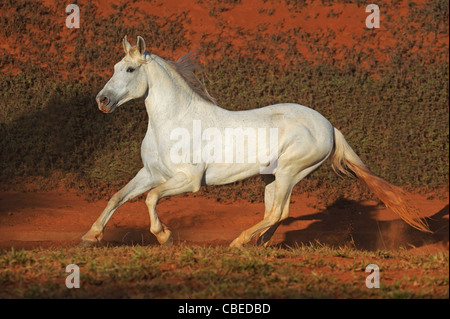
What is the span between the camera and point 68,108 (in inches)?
490

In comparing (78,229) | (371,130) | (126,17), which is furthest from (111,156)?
(371,130)

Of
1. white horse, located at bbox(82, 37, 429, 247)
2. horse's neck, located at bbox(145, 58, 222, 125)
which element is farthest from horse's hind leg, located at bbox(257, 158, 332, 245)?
horse's neck, located at bbox(145, 58, 222, 125)

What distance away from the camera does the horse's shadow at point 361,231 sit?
9.20m

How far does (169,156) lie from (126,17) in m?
8.54

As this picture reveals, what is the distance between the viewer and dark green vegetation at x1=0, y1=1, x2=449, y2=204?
39.3 feet

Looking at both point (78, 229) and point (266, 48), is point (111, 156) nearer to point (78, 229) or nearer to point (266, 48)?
point (78, 229)

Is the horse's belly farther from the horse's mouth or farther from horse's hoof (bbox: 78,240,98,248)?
horse's hoof (bbox: 78,240,98,248)

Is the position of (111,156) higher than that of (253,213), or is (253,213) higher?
(111,156)

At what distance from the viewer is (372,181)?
25.1ft

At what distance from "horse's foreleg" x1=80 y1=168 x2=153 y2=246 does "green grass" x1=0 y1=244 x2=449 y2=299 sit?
0.49 metres

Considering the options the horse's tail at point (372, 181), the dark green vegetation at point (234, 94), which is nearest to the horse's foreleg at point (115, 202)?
the horse's tail at point (372, 181)

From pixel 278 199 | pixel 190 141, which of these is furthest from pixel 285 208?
pixel 190 141

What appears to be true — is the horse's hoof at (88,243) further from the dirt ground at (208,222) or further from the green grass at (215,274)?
the dirt ground at (208,222)

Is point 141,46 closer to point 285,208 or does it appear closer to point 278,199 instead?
point 278,199
